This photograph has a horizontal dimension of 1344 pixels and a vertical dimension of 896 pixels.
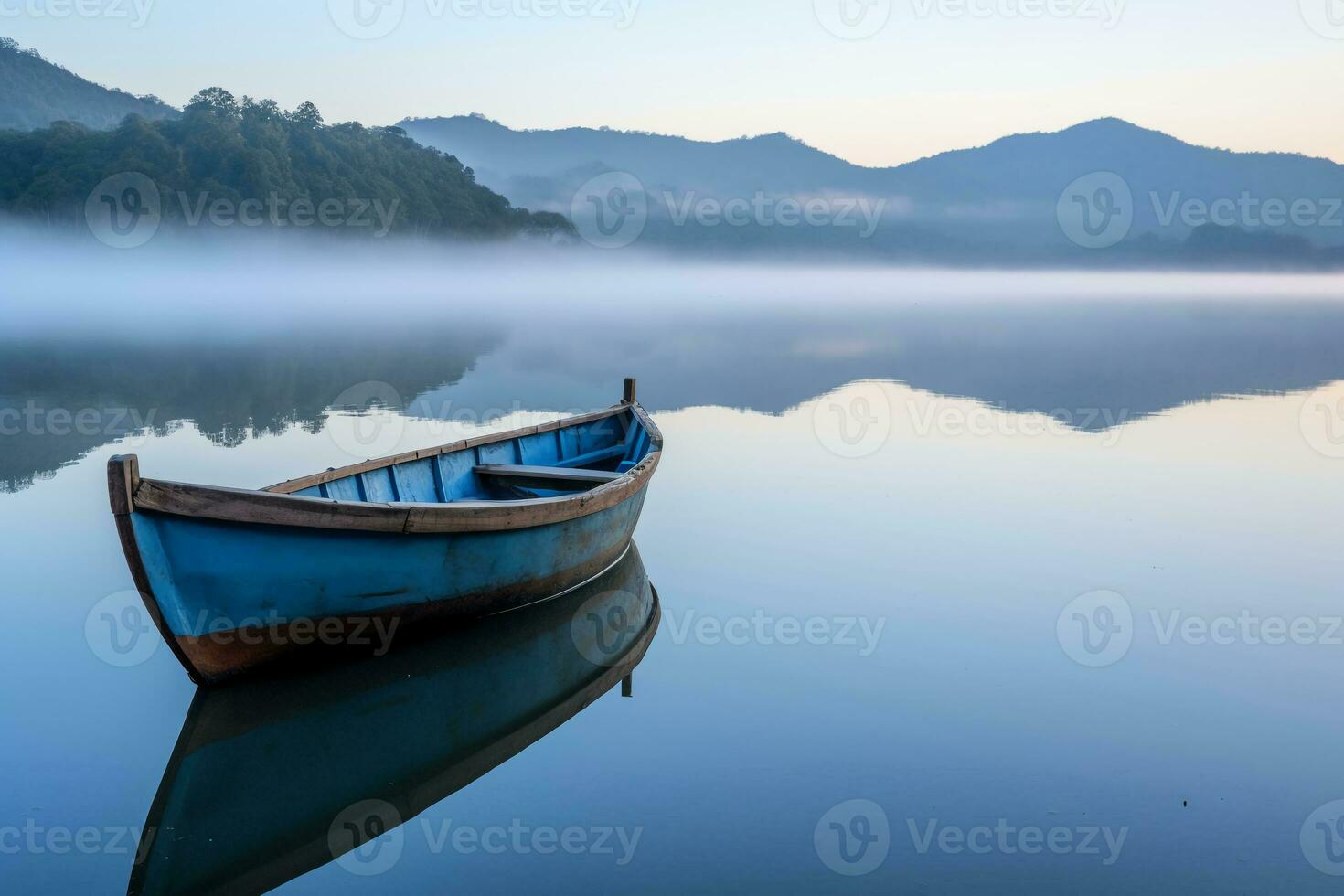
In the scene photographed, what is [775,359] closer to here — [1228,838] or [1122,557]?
[1122,557]

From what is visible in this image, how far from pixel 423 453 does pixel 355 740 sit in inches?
138

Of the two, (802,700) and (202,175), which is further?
(202,175)

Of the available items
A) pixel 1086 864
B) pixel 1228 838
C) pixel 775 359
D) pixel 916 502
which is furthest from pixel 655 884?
pixel 775 359

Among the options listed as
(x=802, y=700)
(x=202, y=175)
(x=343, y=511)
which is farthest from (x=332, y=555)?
(x=202, y=175)

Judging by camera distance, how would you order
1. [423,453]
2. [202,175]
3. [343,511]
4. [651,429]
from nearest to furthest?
1. [343,511]
2. [423,453]
3. [651,429]
4. [202,175]

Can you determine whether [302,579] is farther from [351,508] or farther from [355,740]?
[355,740]

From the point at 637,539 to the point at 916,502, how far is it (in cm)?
379

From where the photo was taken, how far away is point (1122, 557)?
34.9ft

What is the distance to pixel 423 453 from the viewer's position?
9484mm

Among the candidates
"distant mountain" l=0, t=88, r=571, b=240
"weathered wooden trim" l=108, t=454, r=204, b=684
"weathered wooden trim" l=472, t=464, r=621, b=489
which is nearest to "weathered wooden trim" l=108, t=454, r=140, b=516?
"weathered wooden trim" l=108, t=454, r=204, b=684

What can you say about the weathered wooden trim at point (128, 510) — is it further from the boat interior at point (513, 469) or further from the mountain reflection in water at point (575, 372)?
the mountain reflection in water at point (575, 372)

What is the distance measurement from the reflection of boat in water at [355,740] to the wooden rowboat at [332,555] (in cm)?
29

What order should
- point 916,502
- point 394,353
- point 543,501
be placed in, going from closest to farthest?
1. point 543,501
2. point 916,502
3. point 394,353

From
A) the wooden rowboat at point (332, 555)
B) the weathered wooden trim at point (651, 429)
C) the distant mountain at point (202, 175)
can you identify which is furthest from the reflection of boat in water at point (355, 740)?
the distant mountain at point (202, 175)
